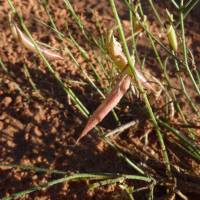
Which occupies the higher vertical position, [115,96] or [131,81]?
[131,81]

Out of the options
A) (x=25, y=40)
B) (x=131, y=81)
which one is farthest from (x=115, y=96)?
(x=25, y=40)

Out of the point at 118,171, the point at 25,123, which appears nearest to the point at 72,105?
the point at 25,123

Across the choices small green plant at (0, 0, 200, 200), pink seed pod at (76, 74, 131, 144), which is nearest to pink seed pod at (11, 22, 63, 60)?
small green plant at (0, 0, 200, 200)

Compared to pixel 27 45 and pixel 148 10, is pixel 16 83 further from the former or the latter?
pixel 148 10

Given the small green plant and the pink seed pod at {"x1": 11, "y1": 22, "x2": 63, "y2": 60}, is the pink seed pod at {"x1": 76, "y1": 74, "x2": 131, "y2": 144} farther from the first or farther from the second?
the pink seed pod at {"x1": 11, "y1": 22, "x2": 63, "y2": 60}

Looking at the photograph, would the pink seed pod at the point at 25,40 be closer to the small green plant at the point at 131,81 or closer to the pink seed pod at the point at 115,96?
the small green plant at the point at 131,81

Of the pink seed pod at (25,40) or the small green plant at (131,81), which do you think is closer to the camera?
the small green plant at (131,81)

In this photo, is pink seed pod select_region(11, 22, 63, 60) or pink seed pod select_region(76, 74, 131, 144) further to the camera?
pink seed pod select_region(11, 22, 63, 60)

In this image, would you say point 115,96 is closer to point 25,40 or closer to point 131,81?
point 131,81

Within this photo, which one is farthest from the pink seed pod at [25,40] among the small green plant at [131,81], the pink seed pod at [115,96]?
the pink seed pod at [115,96]

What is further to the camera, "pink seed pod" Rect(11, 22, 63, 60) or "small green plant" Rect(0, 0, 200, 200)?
"pink seed pod" Rect(11, 22, 63, 60)

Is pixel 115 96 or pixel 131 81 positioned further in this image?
pixel 131 81
